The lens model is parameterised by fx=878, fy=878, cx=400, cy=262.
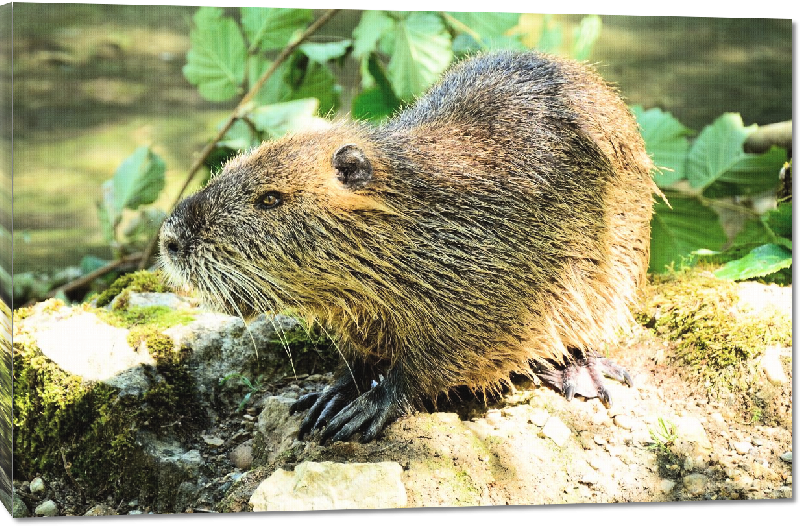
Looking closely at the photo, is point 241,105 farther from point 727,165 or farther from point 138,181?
point 727,165

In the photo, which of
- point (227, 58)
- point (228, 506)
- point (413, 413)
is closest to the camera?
point (228, 506)

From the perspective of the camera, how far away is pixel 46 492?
3.26 meters

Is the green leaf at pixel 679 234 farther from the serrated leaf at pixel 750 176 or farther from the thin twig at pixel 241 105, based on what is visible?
the thin twig at pixel 241 105

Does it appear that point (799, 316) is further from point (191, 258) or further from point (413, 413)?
point (191, 258)

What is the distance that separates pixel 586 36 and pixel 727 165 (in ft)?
3.62

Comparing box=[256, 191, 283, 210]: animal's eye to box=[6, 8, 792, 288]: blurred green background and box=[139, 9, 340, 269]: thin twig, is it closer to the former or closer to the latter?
box=[6, 8, 792, 288]: blurred green background

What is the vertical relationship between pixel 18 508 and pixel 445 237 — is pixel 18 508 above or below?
below

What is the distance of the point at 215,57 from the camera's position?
432cm

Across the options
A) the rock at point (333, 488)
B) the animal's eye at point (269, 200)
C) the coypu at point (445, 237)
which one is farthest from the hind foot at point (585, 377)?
the animal's eye at point (269, 200)

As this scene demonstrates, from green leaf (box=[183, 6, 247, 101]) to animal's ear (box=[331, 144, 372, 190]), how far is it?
1.09 meters

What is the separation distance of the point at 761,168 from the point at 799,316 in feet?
2.98

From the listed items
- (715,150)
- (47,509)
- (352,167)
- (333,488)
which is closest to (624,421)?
(333,488)

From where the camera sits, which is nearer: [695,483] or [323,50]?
[695,483]

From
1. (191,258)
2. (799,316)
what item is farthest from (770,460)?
(191,258)
